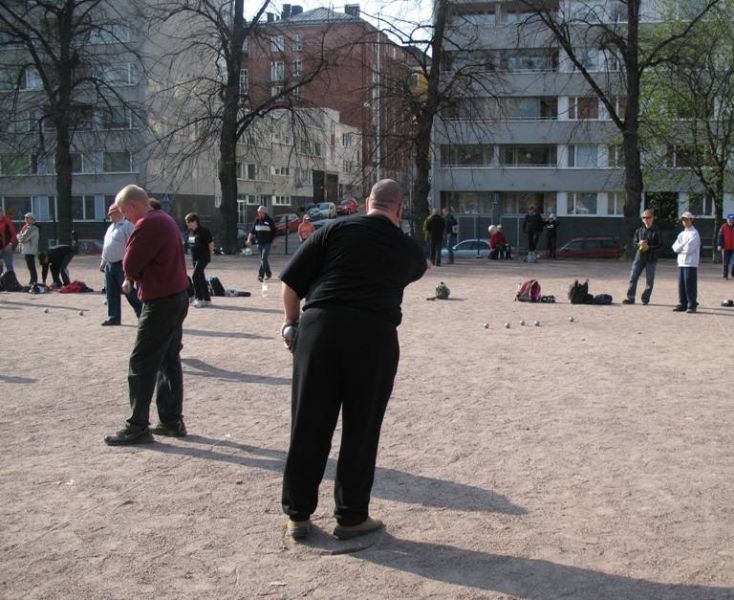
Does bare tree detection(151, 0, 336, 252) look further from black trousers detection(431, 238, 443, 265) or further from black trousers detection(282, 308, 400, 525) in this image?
black trousers detection(282, 308, 400, 525)

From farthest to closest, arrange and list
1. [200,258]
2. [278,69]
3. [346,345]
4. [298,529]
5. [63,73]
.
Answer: [278,69] < [63,73] < [200,258] < [298,529] < [346,345]

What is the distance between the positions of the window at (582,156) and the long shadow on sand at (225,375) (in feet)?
164

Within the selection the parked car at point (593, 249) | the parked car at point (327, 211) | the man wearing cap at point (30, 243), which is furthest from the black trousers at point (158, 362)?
the parked car at point (327, 211)

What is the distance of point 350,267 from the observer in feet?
15.7

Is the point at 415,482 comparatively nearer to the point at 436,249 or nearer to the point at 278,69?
the point at 436,249

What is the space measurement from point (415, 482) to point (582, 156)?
54.1 metres

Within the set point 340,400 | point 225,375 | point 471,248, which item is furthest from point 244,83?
point 340,400

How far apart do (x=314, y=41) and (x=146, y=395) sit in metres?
31.6

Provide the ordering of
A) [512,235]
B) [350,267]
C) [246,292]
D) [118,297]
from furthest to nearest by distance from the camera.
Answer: [512,235]
[246,292]
[118,297]
[350,267]

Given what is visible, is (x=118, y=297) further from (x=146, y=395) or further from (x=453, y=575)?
(x=453, y=575)

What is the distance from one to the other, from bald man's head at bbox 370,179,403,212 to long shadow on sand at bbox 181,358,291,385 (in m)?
4.87

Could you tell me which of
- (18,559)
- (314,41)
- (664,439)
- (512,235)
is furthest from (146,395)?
(512,235)

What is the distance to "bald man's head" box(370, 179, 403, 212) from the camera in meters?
4.96

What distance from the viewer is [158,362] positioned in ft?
22.5
